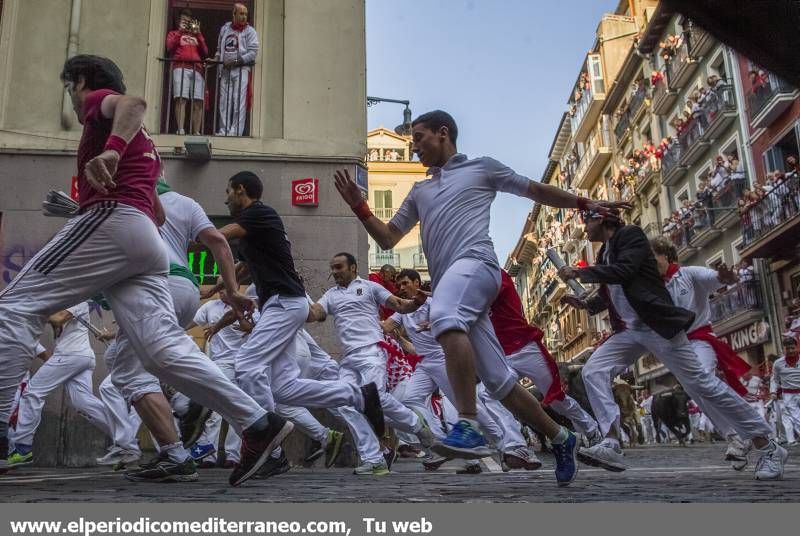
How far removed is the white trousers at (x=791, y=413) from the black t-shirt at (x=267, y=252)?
1405cm

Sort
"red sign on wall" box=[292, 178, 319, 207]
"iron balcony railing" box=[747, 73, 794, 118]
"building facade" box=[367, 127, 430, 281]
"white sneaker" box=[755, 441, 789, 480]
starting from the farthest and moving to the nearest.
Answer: "building facade" box=[367, 127, 430, 281], "iron balcony railing" box=[747, 73, 794, 118], "red sign on wall" box=[292, 178, 319, 207], "white sneaker" box=[755, 441, 789, 480]

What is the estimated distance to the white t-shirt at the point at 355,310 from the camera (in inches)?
314

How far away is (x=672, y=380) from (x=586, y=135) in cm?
2317

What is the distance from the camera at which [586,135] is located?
56969 millimetres

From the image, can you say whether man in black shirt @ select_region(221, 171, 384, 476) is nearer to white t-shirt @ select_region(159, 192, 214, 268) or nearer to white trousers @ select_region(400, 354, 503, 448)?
white t-shirt @ select_region(159, 192, 214, 268)

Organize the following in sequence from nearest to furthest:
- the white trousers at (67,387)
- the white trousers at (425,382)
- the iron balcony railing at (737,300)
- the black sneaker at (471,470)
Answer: the black sneaker at (471,470)
the white trousers at (67,387)
the white trousers at (425,382)
the iron balcony railing at (737,300)

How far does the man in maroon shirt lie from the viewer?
6531mm

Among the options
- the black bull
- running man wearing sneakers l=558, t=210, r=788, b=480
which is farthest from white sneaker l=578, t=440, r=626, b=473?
the black bull

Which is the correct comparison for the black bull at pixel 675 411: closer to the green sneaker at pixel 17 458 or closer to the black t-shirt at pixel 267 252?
the green sneaker at pixel 17 458

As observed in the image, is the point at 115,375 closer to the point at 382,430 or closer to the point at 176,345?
the point at 176,345

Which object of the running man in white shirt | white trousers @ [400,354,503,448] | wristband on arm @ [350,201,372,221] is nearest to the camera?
wristband on arm @ [350,201,372,221]

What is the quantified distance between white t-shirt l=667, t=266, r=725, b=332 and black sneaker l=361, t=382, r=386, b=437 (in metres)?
2.60

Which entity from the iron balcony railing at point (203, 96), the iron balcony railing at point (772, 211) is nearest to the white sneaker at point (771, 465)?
the iron balcony railing at point (203, 96)
